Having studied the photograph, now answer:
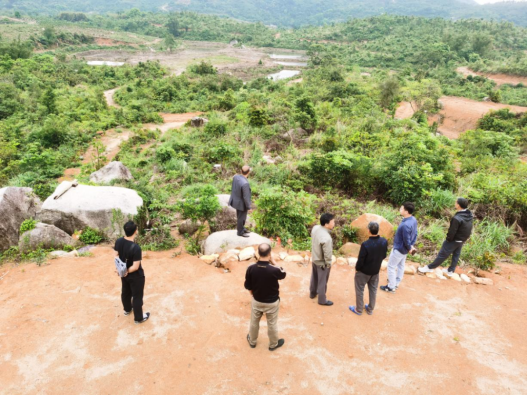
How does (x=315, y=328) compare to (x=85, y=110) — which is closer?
(x=315, y=328)

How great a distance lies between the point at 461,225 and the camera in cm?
555

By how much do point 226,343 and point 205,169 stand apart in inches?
329

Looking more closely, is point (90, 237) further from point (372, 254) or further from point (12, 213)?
point (372, 254)

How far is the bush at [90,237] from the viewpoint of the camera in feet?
23.6

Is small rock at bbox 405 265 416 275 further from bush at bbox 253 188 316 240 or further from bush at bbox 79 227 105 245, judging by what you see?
bush at bbox 79 227 105 245

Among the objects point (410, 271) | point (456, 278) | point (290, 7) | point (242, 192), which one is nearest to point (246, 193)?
point (242, 192)

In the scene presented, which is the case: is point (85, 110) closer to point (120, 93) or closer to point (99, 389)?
point (120, 93)

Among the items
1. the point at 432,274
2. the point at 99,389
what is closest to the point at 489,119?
the point at 432,274

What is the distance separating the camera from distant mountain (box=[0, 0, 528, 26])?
14212 centimetres

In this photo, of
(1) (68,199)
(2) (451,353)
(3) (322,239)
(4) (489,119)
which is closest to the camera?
(2) (451,353)

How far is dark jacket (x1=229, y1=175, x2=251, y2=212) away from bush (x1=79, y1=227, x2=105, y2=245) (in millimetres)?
3562

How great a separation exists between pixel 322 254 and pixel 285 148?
10102 millimetres

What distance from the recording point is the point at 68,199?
24.4 ft

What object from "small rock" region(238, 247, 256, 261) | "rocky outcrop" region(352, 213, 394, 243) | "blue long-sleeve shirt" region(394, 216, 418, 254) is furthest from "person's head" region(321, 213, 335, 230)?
"rocky outcrop" region(352, 213, 394, 243)
